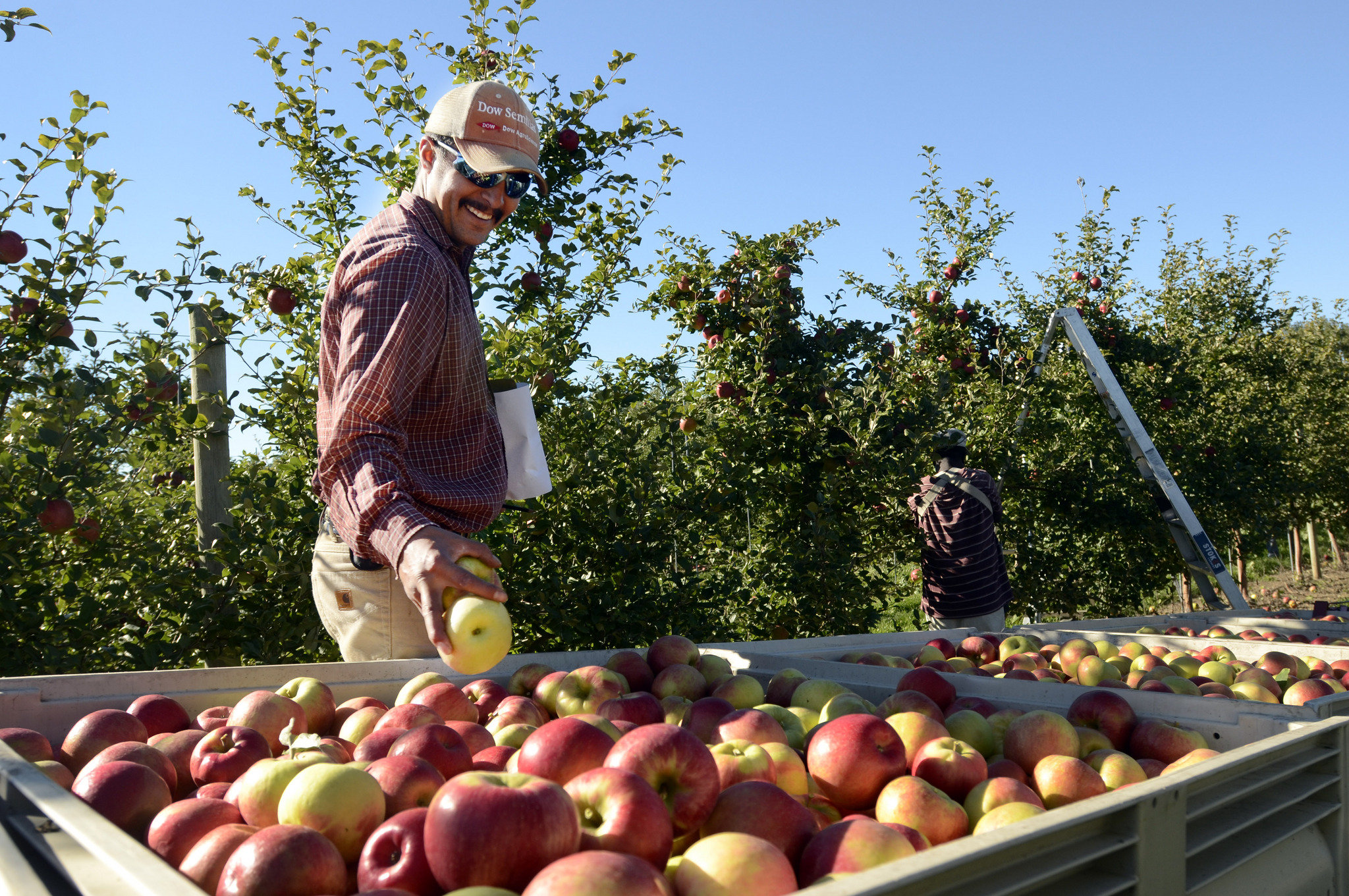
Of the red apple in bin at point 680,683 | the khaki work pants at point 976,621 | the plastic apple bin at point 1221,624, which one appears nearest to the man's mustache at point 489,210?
the red apple in bin at point 680,683

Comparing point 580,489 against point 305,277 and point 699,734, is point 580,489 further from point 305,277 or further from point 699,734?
point 699,734

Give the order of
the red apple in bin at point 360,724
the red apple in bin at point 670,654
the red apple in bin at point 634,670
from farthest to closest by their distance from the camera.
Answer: the red apple in bin at point 670,654, the red apple in bin at point 634,670, the red apple in bin at point 360,724

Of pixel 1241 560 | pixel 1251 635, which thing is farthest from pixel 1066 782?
pixel 1241 560

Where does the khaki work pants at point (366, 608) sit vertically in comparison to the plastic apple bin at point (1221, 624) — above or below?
above

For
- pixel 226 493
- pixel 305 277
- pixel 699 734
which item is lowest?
pixel 699 734


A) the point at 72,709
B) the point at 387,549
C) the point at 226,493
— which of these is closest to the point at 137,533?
the point at 226,493

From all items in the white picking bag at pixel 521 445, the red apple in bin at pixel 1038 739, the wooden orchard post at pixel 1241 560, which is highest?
the white picking bag at pixel 521 445

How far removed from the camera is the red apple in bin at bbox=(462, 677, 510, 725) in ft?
6.79

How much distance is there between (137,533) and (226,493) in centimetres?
34

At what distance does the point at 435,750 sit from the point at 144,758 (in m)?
0.50

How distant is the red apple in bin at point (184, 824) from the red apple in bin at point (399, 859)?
0.28m

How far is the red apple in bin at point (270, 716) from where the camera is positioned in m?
1.82

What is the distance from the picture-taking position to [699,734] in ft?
6.12

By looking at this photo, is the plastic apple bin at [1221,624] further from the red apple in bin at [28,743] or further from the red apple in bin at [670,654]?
the red apple in bin at [28,743]
